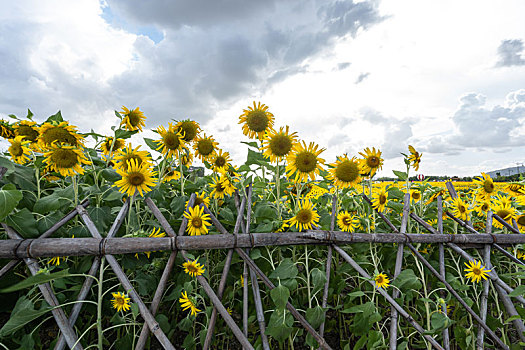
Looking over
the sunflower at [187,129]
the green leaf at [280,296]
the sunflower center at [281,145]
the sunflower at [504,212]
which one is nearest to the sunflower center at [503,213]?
the sunflower at [504,212]

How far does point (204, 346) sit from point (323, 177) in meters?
1.21

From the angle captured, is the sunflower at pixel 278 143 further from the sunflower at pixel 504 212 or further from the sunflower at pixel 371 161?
the sunflower at pixel 504 212

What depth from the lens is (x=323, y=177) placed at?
193cm

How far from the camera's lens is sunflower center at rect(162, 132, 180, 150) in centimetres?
183

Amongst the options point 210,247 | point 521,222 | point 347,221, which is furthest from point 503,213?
point 210,247

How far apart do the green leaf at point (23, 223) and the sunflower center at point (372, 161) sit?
2029mm

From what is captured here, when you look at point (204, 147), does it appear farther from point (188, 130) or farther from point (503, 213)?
point (503, 213)

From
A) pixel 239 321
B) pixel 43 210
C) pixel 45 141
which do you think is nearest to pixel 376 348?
pixel 239 321

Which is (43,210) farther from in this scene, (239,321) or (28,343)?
(239,321)

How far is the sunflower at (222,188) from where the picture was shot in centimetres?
186

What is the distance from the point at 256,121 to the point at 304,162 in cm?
49

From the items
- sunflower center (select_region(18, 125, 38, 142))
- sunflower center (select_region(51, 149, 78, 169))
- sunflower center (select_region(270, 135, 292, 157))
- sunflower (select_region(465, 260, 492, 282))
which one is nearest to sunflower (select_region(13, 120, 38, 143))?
sunflower center (select_region(18, 125, 38, 142))

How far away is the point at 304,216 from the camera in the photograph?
66.2 inches

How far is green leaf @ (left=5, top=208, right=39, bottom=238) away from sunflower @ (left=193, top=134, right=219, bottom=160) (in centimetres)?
97
